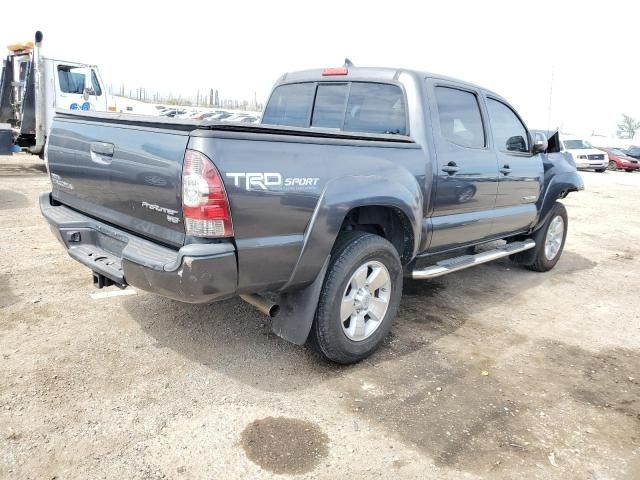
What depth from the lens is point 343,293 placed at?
3312 millimetres

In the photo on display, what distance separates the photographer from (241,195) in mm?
2697

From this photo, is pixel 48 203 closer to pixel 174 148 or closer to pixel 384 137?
pixel 174 148

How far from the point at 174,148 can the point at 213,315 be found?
1.83 metres

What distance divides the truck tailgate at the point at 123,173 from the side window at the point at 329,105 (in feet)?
6.08

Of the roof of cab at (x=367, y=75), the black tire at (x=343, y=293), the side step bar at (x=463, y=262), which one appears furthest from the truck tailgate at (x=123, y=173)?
the side step bar at (x=463, y=262)

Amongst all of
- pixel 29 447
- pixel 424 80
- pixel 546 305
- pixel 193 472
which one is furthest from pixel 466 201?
pixel 29 447

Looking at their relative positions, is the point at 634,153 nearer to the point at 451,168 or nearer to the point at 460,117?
the point at 460,117

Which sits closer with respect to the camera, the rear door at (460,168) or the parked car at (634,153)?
the rear door at (460,168)

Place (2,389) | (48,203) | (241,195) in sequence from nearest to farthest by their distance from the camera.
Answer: (241,195)
(2,389)
(48,203)

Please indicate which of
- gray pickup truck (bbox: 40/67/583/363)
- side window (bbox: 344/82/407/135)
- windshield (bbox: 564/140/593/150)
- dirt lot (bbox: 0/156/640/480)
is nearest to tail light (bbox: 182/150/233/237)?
gray pickup truck (bbox: 40/67/583/363)

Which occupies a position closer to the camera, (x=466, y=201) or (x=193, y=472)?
(x=193, y=472)

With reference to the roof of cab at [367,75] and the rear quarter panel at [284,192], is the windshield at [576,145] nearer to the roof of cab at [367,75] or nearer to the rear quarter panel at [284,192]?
the roof of cab at [367,75]

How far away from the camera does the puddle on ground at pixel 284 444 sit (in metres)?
2.53

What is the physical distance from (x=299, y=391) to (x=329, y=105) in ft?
7.96
